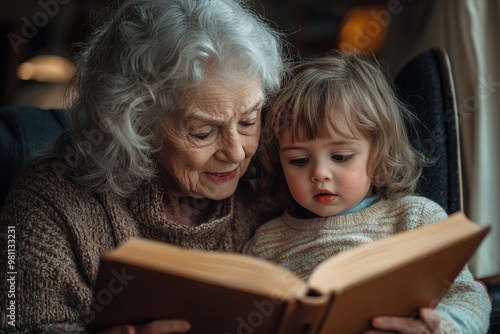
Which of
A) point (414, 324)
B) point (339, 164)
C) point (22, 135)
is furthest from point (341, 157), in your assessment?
point (22, 135)

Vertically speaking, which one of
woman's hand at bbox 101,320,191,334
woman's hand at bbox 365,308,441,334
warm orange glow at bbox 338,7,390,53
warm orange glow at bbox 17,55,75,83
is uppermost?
woman's hand at bbox 365,308,441,334

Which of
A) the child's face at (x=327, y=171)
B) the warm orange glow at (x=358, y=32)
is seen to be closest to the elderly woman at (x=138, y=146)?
the child's face at (x=327, y=171)

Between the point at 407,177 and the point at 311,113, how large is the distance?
295 millimetres

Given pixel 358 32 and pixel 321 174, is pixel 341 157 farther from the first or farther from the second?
pixel 358 32

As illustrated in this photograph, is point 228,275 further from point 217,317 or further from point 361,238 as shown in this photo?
point 361,238

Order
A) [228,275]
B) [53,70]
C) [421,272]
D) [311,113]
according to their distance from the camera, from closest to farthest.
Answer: [228,275] < [421,272] < [311,113] < [53,70]

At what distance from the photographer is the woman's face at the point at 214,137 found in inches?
56.1

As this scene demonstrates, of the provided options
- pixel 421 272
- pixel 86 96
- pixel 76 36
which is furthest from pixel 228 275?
pixel 76 36

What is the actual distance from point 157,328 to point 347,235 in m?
0.55

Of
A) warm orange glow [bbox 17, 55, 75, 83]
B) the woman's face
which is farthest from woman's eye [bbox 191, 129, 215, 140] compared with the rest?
warm orange glow [bbox 17, 55, 75, 83]

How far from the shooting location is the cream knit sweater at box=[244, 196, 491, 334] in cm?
135

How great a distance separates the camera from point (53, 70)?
4.51m

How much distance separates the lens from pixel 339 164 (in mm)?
1468

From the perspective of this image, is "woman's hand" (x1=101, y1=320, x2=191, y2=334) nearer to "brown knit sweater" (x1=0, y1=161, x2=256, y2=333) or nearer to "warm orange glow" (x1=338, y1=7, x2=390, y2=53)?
"brown knit sweater" (x1=0, y1=161, x2=256, y2=333)
